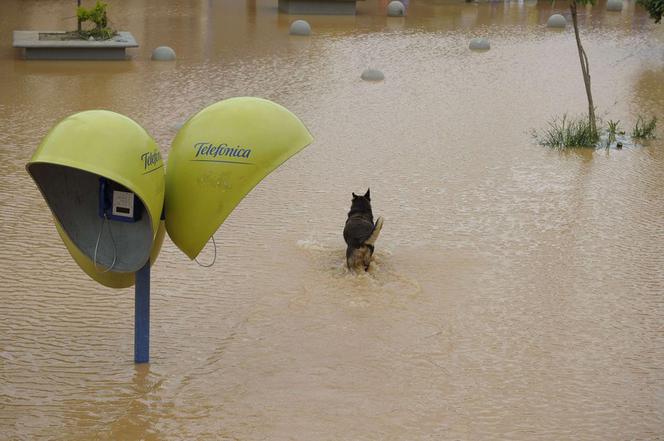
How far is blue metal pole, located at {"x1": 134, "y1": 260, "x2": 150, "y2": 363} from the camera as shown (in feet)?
19.8

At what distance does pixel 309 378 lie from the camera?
6.14m

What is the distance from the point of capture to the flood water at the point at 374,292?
19.0 feet

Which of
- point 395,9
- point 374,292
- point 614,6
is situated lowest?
point 374,292

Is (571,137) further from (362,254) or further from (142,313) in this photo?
(142,313)

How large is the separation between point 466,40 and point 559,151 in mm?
7902

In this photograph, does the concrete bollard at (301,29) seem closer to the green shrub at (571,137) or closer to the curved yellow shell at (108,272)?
Result: the green shrub at (571,137)

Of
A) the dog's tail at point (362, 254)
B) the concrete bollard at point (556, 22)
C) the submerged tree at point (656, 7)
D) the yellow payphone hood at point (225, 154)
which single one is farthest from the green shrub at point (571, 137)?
the concrete bollard at point (556, 22)

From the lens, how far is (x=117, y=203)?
5.90 metres

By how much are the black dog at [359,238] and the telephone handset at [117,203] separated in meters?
1.99

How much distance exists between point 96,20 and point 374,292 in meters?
10.0

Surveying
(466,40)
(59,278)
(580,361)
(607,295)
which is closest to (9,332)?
(59,278)

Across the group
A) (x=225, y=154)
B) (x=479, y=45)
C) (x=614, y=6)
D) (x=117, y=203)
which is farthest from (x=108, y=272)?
(x=614, y=6)

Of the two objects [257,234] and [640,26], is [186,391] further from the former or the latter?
[640,26]

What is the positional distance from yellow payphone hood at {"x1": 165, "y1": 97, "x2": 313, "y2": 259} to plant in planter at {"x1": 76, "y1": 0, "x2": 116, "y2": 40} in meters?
10.7
